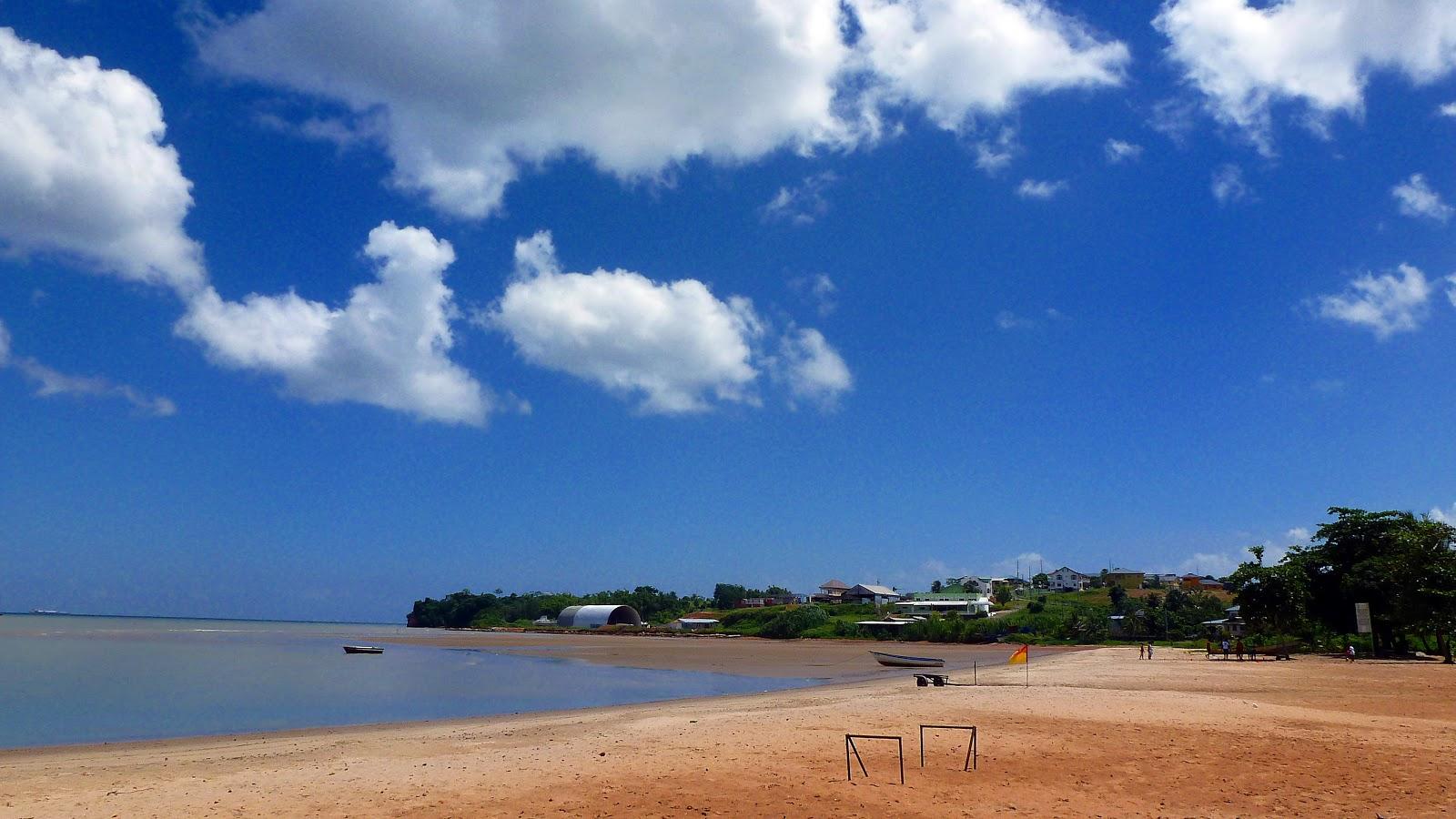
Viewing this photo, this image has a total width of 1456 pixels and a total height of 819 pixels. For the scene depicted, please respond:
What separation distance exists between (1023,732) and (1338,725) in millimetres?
7299

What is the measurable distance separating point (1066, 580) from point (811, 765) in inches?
6927

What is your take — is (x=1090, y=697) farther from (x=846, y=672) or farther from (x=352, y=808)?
(x=846, y=672)

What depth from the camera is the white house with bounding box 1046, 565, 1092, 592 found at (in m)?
172

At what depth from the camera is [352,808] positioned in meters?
12.0

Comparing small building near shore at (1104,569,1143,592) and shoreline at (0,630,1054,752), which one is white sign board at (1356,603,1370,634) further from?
small building near shore at (1104,569,1143,592)

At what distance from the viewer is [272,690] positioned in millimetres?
36812

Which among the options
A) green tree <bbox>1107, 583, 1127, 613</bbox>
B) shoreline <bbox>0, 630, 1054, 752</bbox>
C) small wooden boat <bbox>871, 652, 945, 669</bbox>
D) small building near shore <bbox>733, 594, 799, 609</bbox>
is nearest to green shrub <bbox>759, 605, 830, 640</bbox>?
shoreline <bbox>0, 630, 1054, 752</bbox>

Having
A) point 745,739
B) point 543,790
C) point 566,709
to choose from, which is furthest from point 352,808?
point 566,709

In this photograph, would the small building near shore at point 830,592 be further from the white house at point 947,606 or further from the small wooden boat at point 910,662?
the small wooden boat at point 910,662

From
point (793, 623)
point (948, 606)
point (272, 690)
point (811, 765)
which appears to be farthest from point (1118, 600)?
point (811, 765)

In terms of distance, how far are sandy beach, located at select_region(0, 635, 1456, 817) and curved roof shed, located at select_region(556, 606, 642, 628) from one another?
125 meters

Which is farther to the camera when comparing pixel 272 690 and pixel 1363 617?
pixel 1363 617

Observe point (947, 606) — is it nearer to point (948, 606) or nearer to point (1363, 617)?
point (948, 606)

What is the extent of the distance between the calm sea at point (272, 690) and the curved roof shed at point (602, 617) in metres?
85.8
